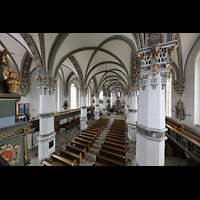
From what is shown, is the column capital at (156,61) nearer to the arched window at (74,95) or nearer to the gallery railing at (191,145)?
the gallery railing at (191,145)

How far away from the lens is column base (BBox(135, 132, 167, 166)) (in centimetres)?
278

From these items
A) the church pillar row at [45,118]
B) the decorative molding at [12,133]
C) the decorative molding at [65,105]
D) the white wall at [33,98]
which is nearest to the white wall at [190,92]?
the decorative molding at [12,133]

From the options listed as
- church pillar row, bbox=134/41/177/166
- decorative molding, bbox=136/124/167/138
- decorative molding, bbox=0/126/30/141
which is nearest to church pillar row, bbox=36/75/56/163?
decorative molding, bbox=0/126/30/141

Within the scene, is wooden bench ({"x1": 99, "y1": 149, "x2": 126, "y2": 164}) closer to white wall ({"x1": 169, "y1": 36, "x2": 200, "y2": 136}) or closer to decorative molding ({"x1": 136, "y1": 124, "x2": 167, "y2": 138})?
decorative molding ({"x1": 136, "y1": 124, "x2": 167, "y2": 138})

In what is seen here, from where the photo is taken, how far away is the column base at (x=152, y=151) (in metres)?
2.78

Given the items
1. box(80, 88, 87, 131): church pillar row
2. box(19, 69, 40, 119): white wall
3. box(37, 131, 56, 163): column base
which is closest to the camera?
box(37, 131, 56, 163): column base

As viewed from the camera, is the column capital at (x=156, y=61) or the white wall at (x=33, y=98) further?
the white wall at (x=33, y=98)

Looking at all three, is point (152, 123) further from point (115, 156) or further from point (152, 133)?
point (115, 156)

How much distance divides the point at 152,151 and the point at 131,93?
6.78 metres

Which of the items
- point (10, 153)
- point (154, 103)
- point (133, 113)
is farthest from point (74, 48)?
point (133, 113)

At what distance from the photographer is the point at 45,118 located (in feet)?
19.2

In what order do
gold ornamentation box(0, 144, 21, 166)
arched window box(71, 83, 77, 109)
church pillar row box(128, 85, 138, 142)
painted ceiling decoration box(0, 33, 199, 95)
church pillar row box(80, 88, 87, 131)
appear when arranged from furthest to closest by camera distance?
1. arched window box(71, 83, 77, 109)
2. church pillar row box(80, 88, 87, 131)
3. church pillar row box(128, 85, 138, 142)
4. painted ceiling decoration box(0, 33, 199, 95)
5. gold ornamentation box(0, 144, 21, 166)
